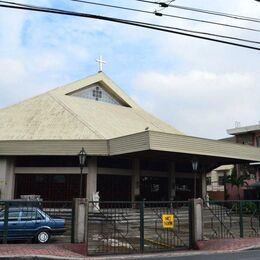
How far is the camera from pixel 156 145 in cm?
2902

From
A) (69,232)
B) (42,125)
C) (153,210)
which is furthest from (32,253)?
(42,125)

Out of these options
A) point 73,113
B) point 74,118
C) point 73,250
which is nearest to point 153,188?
point 74,118

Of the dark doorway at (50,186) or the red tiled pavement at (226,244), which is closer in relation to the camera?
the red tiled pavement at (226,244)

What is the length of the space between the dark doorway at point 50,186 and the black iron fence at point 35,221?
53.8 feet

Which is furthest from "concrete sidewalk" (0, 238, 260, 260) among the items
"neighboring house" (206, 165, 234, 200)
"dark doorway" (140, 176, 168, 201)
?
"neighboring house" (206, 165, 234, 200)

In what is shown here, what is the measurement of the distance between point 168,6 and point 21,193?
80.4 ft

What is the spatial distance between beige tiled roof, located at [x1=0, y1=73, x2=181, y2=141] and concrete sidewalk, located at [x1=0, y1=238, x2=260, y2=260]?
17.0 m

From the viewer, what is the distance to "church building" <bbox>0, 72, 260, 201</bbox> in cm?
3142

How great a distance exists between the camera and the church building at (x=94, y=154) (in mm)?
31422

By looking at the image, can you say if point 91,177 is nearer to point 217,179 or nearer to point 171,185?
point 171,185

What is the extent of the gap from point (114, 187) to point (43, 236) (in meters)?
18.3

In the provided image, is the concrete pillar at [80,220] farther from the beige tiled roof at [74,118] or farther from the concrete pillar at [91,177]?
the beige tiled roof at [74,118]

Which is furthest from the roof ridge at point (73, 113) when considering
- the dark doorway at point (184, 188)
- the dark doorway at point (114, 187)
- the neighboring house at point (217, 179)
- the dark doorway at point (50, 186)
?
the neighboring house at point (217, 179)

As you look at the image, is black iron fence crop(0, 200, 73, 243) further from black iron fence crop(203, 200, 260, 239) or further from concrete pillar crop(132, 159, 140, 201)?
concrete pillar crop(132, 159, 140, 201)
